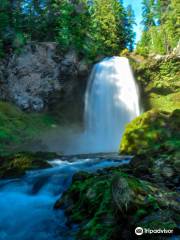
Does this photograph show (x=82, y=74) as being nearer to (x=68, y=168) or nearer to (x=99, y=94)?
(x=99, y=94)

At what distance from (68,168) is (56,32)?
85.0ft

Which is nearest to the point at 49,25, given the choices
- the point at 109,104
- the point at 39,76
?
the point at 39,76

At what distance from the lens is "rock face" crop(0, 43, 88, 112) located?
30141mm

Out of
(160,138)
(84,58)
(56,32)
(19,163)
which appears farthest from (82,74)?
(19,163)

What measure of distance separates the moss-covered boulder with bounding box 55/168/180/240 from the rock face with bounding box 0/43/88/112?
2412 cm

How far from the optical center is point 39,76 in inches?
1220

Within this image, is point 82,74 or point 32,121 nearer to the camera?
point 32,121

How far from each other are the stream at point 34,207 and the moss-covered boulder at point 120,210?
1.56 feet

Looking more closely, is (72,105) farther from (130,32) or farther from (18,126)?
→ (130,32)

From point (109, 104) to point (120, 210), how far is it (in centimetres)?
2622

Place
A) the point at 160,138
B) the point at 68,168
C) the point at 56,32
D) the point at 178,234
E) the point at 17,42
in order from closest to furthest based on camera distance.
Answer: the point at 178,234, the point at 68,168, the point at 160,138, the point at 17,42, the point at 56,32

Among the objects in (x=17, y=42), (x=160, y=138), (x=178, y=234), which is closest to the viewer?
(x=178, y=234)

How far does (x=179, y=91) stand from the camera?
3388cm

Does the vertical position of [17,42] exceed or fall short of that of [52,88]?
it exceeds it
